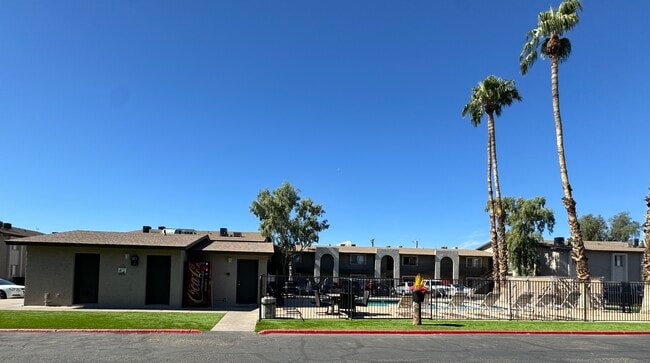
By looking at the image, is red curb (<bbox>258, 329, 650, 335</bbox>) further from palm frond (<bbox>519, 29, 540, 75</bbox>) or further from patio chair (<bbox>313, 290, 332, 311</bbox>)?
palm frond (<bbox>519, 29, 540, 75</bbox>)

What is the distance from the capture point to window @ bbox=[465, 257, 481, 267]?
59969 mm

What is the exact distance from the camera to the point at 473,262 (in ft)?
197

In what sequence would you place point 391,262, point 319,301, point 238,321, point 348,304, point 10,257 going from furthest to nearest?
1. point 391,262
2. point 10,257
3. point 319,301
4. point 348,304
5. point 238,321

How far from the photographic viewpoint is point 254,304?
26.0 metres

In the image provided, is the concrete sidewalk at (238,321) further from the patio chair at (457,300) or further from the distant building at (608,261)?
the distant building at (608,261)

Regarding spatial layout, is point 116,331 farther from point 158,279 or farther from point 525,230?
point 525,230

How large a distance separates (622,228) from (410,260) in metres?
47.2

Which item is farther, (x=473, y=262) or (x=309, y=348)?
(x=473, y=262)

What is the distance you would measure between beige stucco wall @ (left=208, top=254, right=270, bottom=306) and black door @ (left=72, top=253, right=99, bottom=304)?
17.2 ft

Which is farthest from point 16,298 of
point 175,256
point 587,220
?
point 587,220

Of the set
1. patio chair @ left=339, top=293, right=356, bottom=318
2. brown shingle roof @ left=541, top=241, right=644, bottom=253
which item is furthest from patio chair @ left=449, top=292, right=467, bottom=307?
brown shingle roof @ left=541, top=241, right=644, bottom=253

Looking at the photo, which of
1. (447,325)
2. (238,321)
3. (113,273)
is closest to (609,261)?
(447,325)

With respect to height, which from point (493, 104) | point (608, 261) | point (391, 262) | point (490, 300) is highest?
point (493, 104)

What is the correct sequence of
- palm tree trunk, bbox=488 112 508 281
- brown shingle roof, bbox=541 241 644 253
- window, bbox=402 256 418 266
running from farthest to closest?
window, bbox=402 256 418 266
brown shingle roof, bbox=541 241 644 253
palm tree trunk, bbox=488 112 508 281
